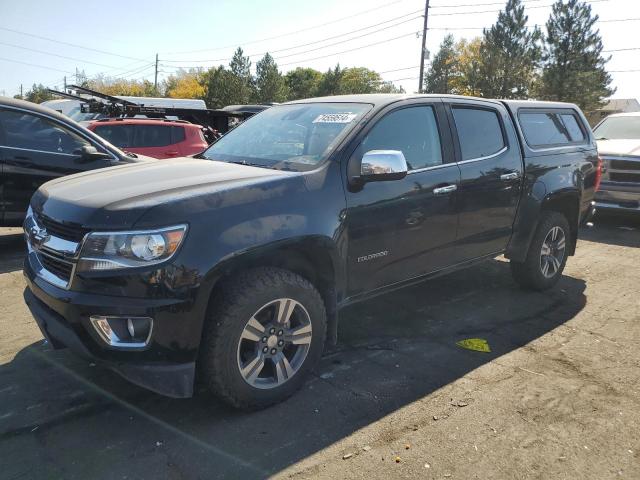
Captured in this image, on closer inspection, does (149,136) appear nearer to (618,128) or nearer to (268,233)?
(268,233)

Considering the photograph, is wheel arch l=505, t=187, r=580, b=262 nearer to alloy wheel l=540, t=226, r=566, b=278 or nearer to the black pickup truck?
the black pickup truck

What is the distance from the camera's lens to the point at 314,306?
314 centimetres

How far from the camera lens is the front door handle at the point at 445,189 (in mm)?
3836

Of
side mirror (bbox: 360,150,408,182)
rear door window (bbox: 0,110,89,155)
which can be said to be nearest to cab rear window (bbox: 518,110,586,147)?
side mirror (bbox: 360,150,408,182)

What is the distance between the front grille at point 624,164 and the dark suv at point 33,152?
311 inches

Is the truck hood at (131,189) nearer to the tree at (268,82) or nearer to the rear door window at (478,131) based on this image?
the rear door window at (478,131)

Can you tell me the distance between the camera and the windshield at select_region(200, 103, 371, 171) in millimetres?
3428

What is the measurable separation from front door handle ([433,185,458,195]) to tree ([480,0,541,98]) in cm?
4498

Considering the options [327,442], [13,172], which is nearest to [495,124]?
[327,442]

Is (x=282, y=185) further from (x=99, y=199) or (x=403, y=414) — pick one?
(x=403, y=414)

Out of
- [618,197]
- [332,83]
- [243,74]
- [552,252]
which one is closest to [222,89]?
[243,74]

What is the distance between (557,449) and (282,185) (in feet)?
6.79

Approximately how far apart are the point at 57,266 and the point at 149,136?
26.4ft

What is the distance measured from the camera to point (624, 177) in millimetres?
8781
